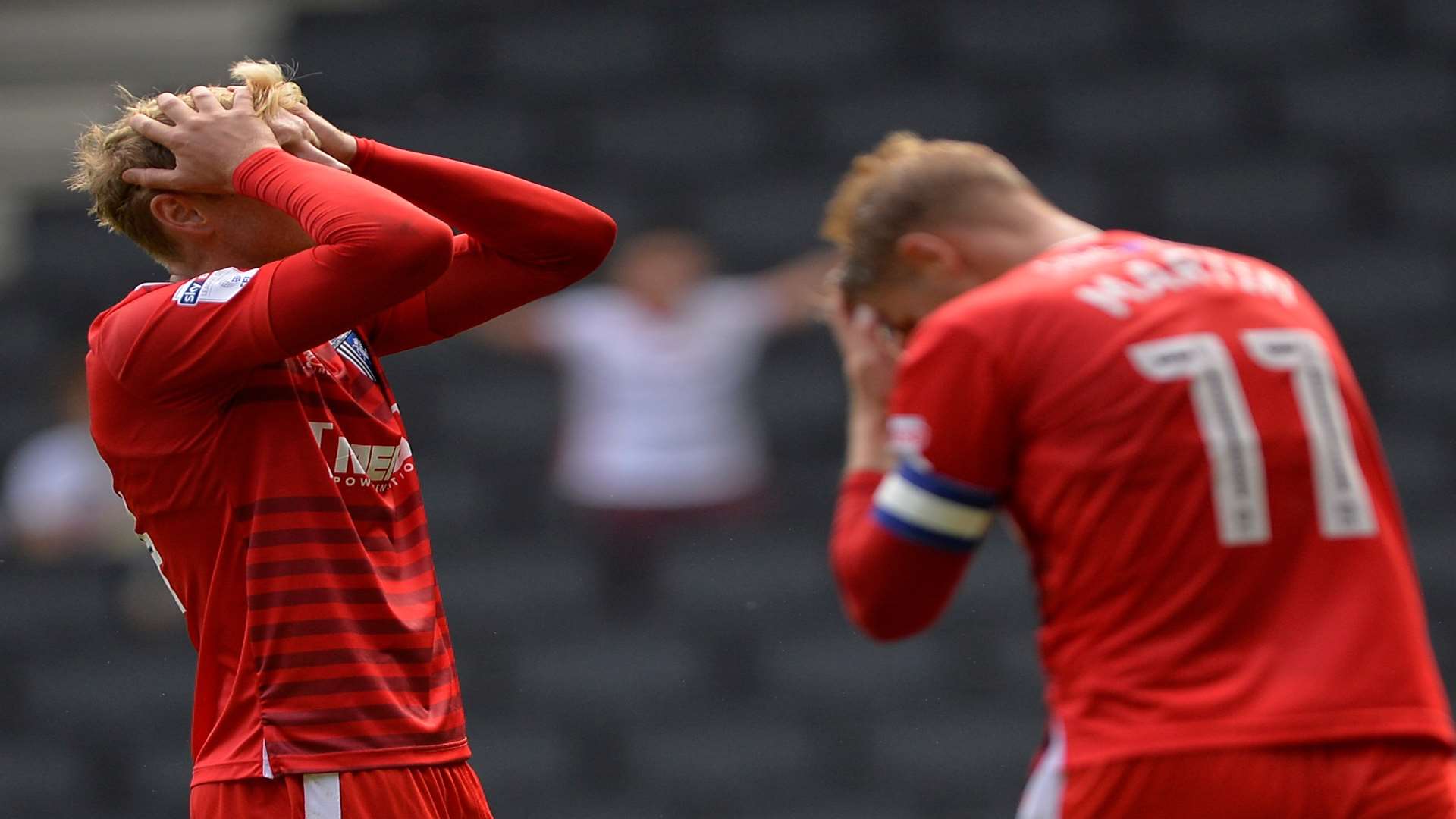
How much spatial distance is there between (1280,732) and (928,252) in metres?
0.86

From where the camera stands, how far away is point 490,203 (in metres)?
3.47

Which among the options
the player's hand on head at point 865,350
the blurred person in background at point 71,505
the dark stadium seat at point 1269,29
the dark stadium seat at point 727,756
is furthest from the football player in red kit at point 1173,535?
the dark stadium seat at point 1269,29

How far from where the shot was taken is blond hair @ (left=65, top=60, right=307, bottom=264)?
3.18m

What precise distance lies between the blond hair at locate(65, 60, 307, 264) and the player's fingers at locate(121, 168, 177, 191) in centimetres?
4

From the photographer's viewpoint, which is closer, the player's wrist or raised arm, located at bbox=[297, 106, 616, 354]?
the player's wrist

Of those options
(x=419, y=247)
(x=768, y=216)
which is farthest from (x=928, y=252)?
(x=768, y=216)

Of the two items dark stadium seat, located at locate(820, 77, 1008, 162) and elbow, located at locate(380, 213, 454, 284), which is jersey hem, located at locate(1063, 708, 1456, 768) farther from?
dark stadium seat, located at locate(820, 77, 1008, 162)

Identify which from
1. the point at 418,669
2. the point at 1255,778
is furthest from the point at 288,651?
the point at 1255,778

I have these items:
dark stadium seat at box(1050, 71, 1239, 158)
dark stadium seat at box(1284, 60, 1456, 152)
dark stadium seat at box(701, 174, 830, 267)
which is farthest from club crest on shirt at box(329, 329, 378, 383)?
dark stadium seat at box(1284, 60, 1456, 152)

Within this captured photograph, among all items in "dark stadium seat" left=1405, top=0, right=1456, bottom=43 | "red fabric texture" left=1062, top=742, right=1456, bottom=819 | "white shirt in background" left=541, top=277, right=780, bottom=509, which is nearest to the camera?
"red fabric texture" left=1062, top=742, right=1456, bottom=819

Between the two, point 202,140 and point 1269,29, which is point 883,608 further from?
point 1269,29

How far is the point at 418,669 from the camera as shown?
10.2 ft

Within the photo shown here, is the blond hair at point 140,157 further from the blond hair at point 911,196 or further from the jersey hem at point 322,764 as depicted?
the blond hair at point 911,196

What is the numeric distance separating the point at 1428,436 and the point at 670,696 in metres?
4.00
